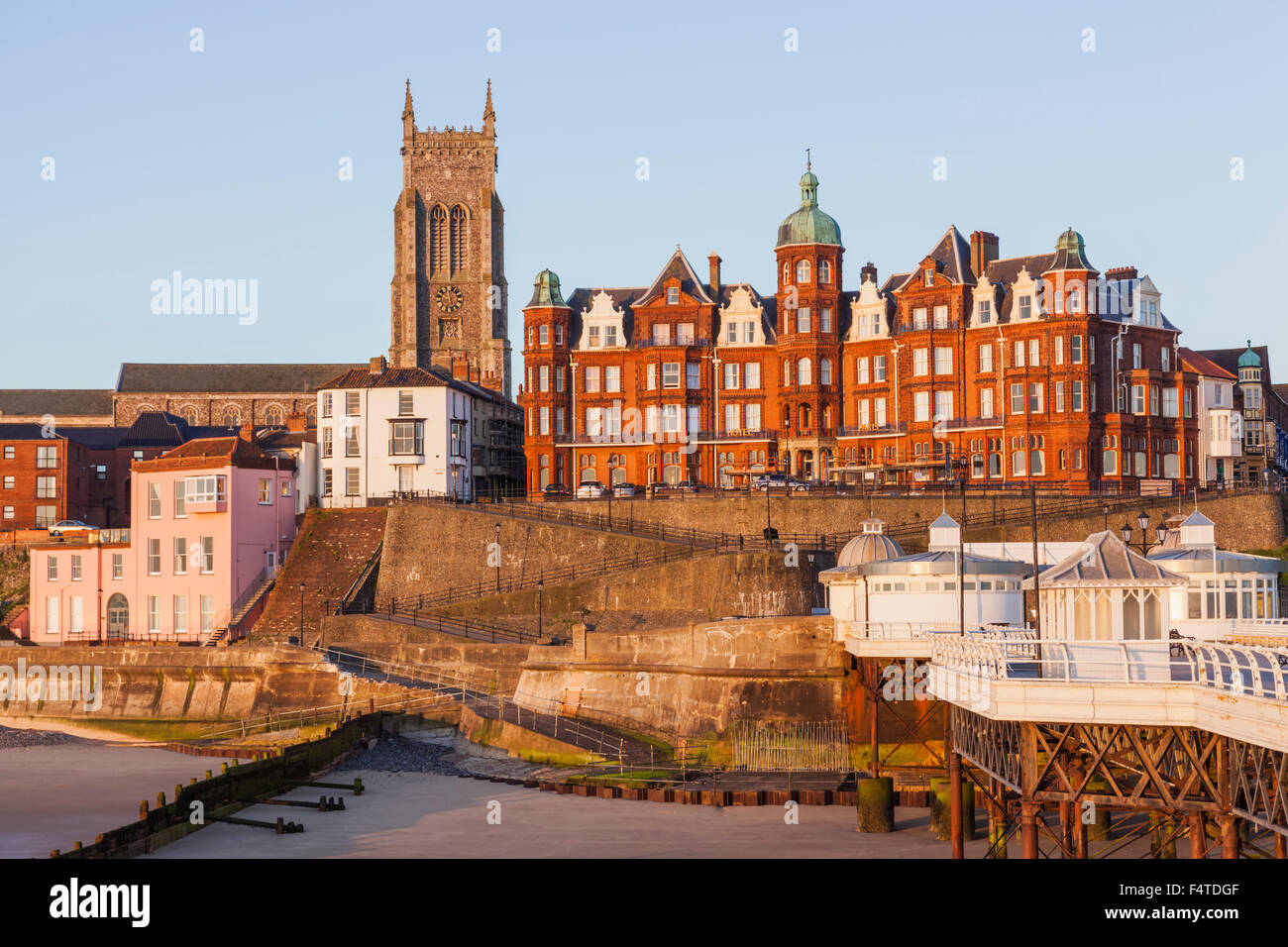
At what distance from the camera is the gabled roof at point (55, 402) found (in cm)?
14075

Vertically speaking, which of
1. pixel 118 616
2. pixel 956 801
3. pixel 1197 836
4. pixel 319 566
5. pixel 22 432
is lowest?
pixel 956 801

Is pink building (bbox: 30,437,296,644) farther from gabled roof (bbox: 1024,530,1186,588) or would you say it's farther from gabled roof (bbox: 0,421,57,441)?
gabled roof (bbox: 1024,530,1186,588)

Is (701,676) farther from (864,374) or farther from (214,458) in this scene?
(864,374)

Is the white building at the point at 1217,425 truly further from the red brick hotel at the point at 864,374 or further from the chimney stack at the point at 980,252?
the chimney stack at the point at 980,252

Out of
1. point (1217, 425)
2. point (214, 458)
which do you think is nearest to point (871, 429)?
point (1217, 425)

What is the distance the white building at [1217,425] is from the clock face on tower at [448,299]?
63.7 m

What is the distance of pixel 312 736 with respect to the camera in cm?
5972

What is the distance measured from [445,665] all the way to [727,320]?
3413cm

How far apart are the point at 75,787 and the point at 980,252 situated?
55.6 meters

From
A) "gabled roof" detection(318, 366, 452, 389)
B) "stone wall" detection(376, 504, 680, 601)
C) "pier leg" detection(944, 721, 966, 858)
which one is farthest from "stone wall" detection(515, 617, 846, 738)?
"gabled roof" detection(318, 366, 452, 389)

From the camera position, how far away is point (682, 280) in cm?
9256

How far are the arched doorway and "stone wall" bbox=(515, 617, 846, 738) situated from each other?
29.9 metres

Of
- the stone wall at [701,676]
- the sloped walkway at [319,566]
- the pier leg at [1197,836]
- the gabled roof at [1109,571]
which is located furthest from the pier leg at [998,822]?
the sloped walkway at [319,566]
